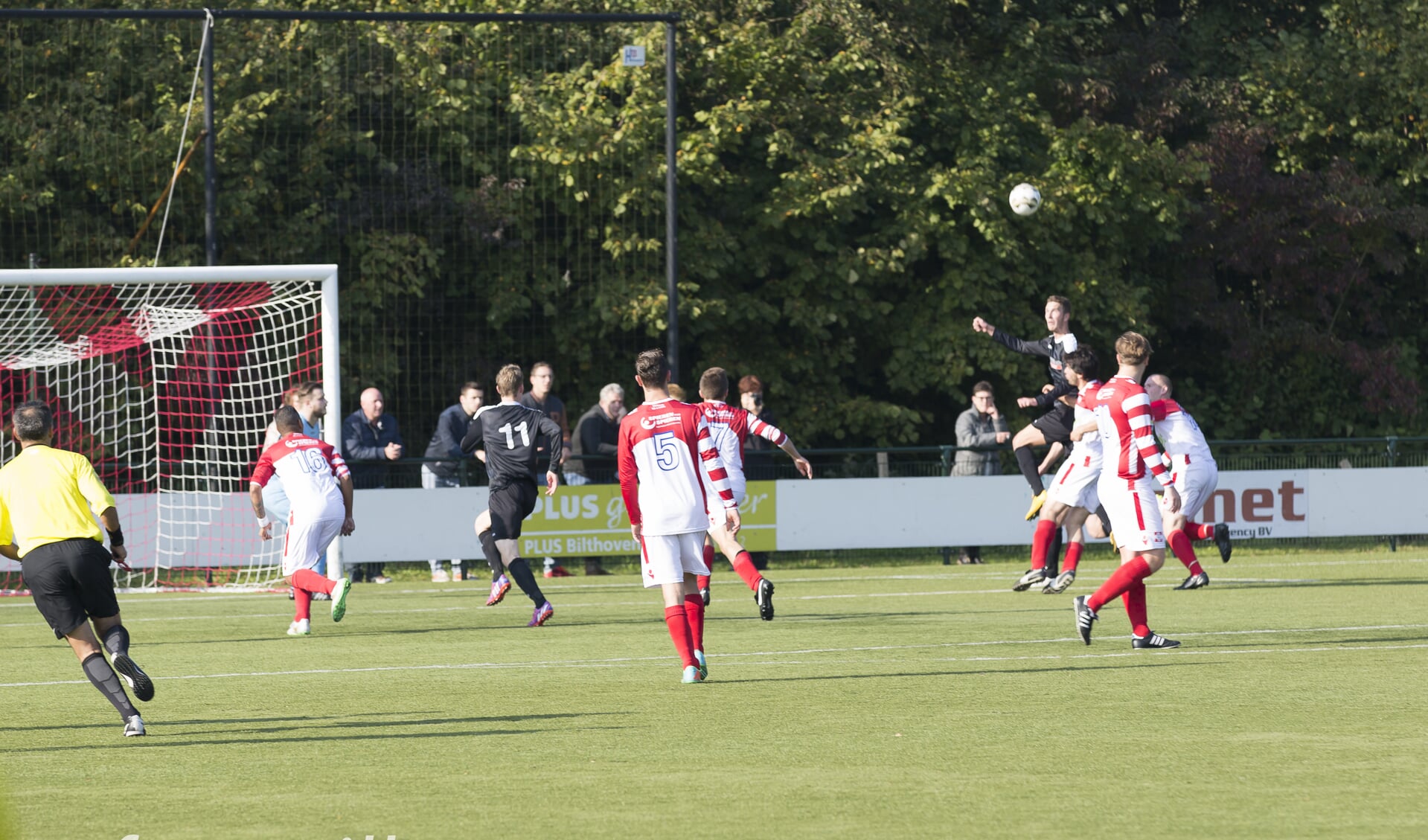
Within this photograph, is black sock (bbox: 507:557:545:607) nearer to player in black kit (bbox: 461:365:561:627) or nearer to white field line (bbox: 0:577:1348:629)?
player in black kit (bbox: 461:365:561:627)

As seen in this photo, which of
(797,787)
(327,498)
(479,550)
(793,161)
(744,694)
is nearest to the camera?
(797,787)

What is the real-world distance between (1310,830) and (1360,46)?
2425cm

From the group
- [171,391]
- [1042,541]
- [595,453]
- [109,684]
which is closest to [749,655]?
[109,684]

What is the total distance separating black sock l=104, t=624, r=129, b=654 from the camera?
27.8ft

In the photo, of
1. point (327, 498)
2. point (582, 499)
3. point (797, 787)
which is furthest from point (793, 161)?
point (797, 787)

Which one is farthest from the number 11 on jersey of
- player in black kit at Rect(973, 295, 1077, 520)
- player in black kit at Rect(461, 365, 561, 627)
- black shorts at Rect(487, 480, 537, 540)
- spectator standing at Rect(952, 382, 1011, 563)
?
spectator standing at Rect(952, 382, 1011, 563)

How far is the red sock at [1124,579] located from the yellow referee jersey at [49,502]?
18.6 feet

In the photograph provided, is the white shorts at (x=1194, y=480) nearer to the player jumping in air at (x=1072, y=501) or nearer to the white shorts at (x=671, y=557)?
the player jumping in air at (x=1072, y=501)

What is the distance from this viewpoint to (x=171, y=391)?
64.6 feet

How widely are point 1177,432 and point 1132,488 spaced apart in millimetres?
3216

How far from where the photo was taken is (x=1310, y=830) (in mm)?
5973

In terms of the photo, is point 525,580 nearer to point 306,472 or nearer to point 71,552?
point 306,472

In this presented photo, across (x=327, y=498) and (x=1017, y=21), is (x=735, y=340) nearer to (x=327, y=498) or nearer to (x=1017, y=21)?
(x=1017, y=21)

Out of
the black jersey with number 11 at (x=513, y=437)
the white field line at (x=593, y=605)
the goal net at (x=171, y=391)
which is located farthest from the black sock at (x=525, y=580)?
the goal net at (x=171, y=391)
